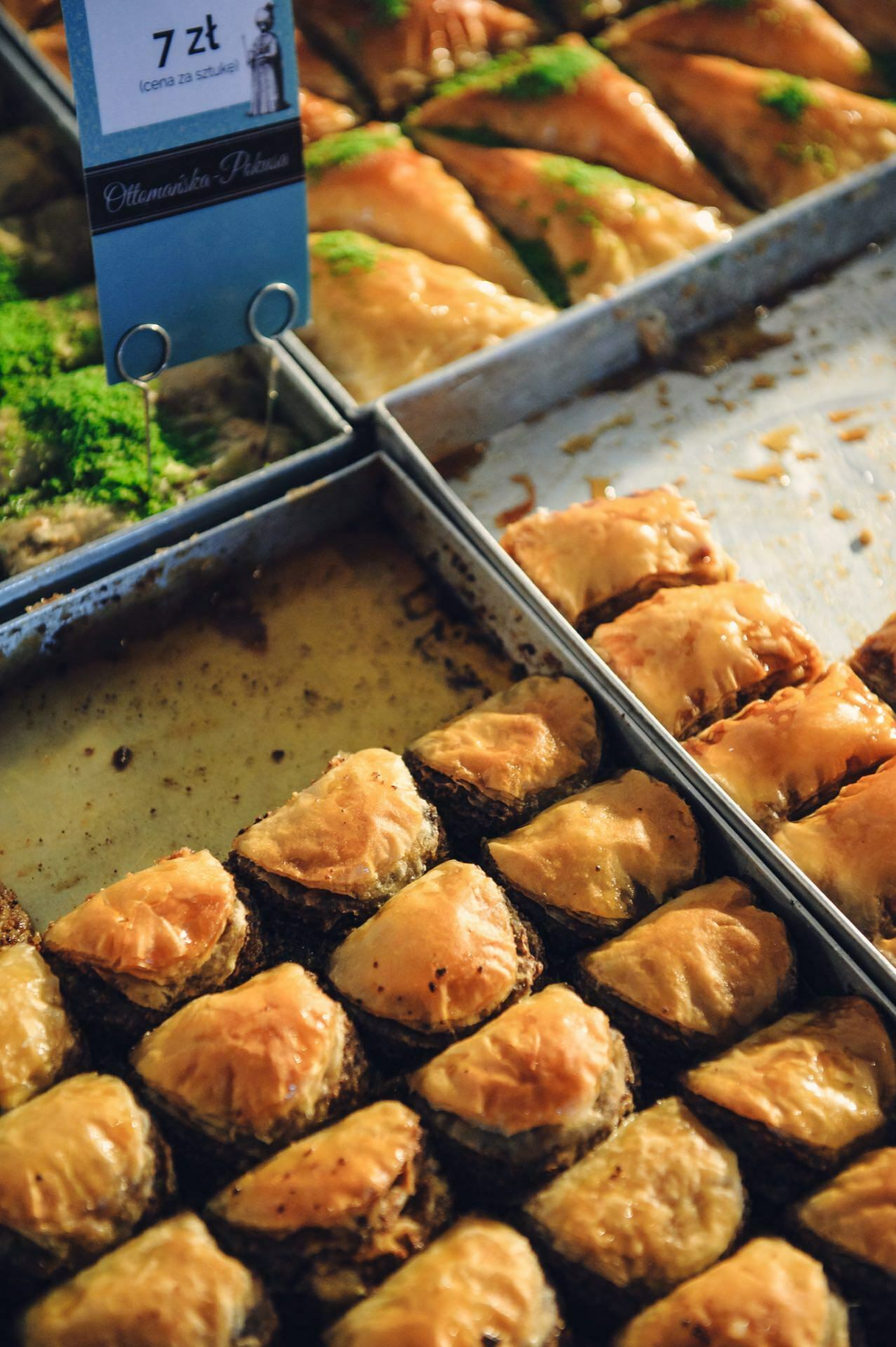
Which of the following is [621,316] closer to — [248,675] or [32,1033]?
[248,675]

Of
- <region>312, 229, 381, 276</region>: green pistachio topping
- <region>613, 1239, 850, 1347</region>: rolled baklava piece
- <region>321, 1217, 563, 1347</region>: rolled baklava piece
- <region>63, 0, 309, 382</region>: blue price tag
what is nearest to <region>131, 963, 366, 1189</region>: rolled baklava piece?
<region>321, 1217, 563, 1347</region>: rolled baklava piece

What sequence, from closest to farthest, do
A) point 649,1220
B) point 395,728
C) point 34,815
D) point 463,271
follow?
point 649,1220 < point 34,815 < point 395,728 < point 463,271

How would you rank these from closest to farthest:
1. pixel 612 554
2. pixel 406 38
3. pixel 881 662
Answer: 1. pixel 881 662
2. pixel 612 554
3. pixel 406 38

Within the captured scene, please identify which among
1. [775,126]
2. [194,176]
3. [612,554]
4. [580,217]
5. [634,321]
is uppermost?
[194,176]

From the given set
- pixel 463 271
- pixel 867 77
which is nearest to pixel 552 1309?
pixel 463 271

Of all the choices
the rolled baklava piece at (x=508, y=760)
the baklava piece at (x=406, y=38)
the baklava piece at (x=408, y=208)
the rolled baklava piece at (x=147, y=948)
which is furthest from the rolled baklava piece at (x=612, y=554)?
the baklava piece at (x=406, y=38)

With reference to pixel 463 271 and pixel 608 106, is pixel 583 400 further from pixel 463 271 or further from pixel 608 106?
pixel 608 106

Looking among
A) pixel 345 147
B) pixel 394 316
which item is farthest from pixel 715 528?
pixel 345 147
